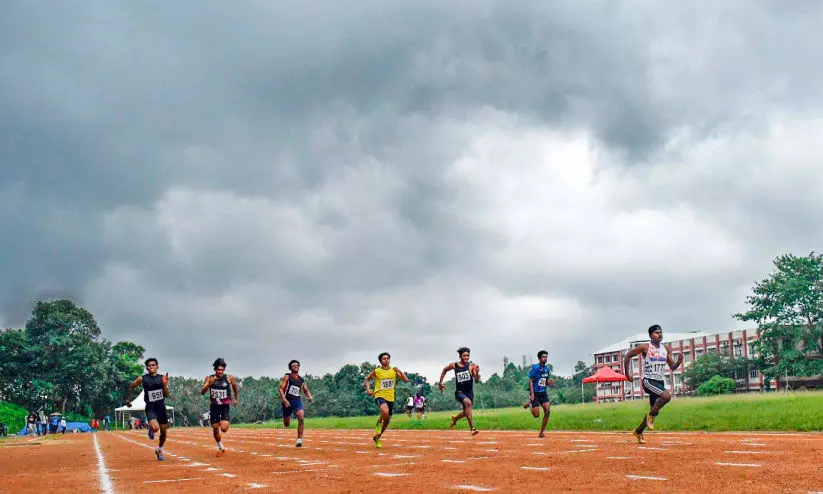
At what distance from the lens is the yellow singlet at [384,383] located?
18.4 m

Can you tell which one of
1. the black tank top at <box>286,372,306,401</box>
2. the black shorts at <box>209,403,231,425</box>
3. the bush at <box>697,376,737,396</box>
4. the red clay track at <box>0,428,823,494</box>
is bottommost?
the bush at <box>697,376,737,396</box>

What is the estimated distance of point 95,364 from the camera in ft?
301

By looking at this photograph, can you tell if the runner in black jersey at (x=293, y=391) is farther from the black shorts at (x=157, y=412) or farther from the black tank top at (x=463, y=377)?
the black tank top at (x=463, y=377)

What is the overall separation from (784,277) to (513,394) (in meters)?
35.2

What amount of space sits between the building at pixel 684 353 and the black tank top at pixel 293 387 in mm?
65737

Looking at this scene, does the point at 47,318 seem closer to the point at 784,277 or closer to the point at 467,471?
the point at 784,277

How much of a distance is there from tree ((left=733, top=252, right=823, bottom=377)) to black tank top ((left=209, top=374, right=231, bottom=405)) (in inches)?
3170

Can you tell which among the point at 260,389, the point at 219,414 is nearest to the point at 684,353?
the point at 260,389

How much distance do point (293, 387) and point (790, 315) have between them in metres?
83.5

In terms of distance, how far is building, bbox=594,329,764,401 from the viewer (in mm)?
95625

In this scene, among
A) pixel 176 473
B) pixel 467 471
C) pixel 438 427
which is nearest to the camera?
pixel 467 471

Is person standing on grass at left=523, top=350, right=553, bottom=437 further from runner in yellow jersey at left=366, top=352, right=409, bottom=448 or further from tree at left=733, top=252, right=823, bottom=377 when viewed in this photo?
tree at left=733, top=252, right=823, bottom=377

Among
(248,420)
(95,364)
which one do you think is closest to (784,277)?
(248,420)

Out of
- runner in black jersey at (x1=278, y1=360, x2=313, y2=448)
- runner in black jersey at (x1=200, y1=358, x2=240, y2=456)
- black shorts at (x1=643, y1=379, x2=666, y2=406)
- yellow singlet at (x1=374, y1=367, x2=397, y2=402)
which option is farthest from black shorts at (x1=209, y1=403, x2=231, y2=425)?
black shorts at (x1=643, y1=379, x2=666, y2=406)
